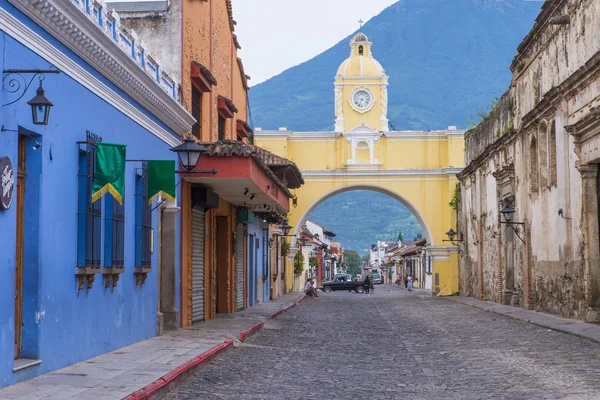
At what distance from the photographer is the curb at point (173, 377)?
8.13 meters

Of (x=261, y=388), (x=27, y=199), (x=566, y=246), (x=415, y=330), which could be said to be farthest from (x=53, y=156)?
(x=566, y=246)

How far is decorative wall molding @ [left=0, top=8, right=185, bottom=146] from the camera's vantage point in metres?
8.31

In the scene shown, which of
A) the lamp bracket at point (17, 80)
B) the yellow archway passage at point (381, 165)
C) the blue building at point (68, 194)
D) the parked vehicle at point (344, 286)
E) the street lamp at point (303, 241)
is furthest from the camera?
the street lamp at point (303, 241)

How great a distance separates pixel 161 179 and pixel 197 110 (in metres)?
5.75

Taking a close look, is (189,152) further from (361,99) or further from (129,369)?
(361,99)

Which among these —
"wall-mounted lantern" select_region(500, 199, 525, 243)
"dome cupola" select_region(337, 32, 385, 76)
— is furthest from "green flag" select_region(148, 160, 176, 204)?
"dome cupola" select_region(337, 32, 385, 76)

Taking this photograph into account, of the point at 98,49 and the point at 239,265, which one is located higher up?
the point at 98,49

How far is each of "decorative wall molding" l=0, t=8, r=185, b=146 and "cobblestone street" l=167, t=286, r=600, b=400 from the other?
11.4ft

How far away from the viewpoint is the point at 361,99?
1978 inches

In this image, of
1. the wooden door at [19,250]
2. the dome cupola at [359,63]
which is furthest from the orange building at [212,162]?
the dome cupola at [359,63]

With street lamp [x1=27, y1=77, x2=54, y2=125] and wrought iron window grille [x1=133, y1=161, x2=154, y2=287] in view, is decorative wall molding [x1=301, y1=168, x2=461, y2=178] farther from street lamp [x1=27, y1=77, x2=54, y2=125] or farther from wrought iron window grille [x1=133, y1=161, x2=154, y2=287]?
street lamp [x1=27, y1=77, x2=54, y2=125]

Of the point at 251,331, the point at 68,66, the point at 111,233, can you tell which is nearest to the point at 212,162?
the point at 251,331

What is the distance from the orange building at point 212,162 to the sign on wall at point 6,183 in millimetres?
6046

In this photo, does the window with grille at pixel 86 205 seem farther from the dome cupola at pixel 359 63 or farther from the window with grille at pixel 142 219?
the dome cupola at pixel 359 63
